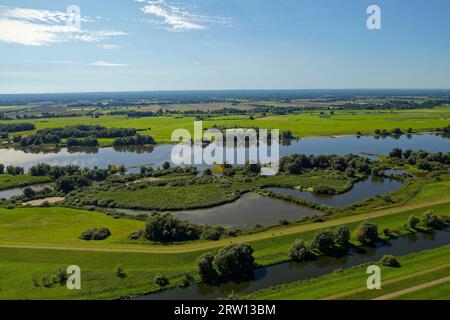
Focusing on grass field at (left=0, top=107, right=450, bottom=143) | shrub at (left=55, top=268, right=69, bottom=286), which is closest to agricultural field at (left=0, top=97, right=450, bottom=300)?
shrub at (left=55, top=268, right=69, bottom=286)

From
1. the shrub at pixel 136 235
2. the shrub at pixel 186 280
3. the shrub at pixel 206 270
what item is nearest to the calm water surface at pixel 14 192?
the shrub at pixel 136 235

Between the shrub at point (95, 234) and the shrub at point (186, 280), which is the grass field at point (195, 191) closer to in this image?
the shrub at point (95, 234)

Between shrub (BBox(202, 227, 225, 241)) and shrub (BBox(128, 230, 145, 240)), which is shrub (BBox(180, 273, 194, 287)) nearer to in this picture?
shrub (BBox(202, 227, 225, 241))

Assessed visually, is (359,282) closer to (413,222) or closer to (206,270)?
(206,270)

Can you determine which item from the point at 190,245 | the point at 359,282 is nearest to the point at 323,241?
the point at 359,282

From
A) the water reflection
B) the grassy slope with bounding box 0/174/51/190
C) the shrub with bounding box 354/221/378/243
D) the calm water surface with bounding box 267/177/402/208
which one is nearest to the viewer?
the shrub with bounding box 354/221/378/243

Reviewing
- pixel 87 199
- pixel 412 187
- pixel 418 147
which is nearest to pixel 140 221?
pixel 87 199

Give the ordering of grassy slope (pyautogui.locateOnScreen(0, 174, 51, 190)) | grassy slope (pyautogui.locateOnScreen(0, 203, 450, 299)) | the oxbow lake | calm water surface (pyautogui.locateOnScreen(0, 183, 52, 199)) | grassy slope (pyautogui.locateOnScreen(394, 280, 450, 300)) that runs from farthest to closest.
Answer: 1. the oxbow lake
2. grassy slope (pyautogui.locateOnScreen(0, 174, 51, 190))
3. calm water surface (pyautogui.locateOnScreen(0, 183, 52, 199))
4. grassy slope (pyautogui.locateOnScreen(0, 203, 450, 299))
5. grassy slope (pyautogui.locateOnScreen(394, 280, 450, 300))
